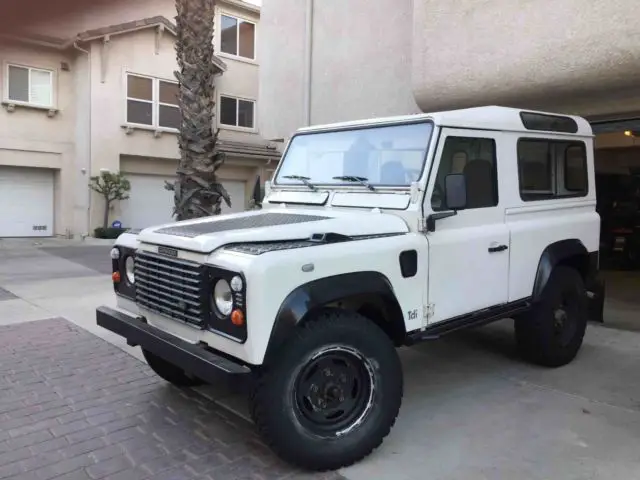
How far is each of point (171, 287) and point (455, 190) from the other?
199cm

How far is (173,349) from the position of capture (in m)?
3.43

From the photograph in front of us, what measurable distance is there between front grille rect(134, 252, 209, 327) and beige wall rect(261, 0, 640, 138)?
5.07 meters

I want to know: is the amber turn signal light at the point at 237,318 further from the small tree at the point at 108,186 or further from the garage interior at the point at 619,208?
the small tree at the point at 108,186

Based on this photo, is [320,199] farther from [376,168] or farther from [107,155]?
[107,155]

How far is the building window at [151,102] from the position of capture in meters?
19.0

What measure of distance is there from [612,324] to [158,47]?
17067 millimetres

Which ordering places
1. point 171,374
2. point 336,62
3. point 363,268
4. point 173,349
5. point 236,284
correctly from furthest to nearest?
point 336,62 → point 171,374 → point 363,268 → point 173,349 → point 236,284

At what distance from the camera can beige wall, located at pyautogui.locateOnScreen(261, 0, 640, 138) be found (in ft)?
20.4

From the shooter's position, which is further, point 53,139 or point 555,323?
point 53,139

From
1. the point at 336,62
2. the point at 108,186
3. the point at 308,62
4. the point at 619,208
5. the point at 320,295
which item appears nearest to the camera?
the point at 320,295

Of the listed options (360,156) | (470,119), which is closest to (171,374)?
(360,156)

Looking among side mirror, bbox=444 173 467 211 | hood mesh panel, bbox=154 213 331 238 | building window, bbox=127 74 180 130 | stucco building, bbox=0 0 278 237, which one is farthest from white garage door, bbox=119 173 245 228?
side mirror, bbox=444 173 467 211

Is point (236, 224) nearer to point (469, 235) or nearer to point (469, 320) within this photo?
point (469, 235)

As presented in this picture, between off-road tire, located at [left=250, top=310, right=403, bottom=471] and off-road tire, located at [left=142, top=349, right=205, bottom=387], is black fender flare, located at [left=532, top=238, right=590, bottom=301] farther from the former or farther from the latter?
off-road tire, located at [left=142, top=349, right=205, bottom=387]
